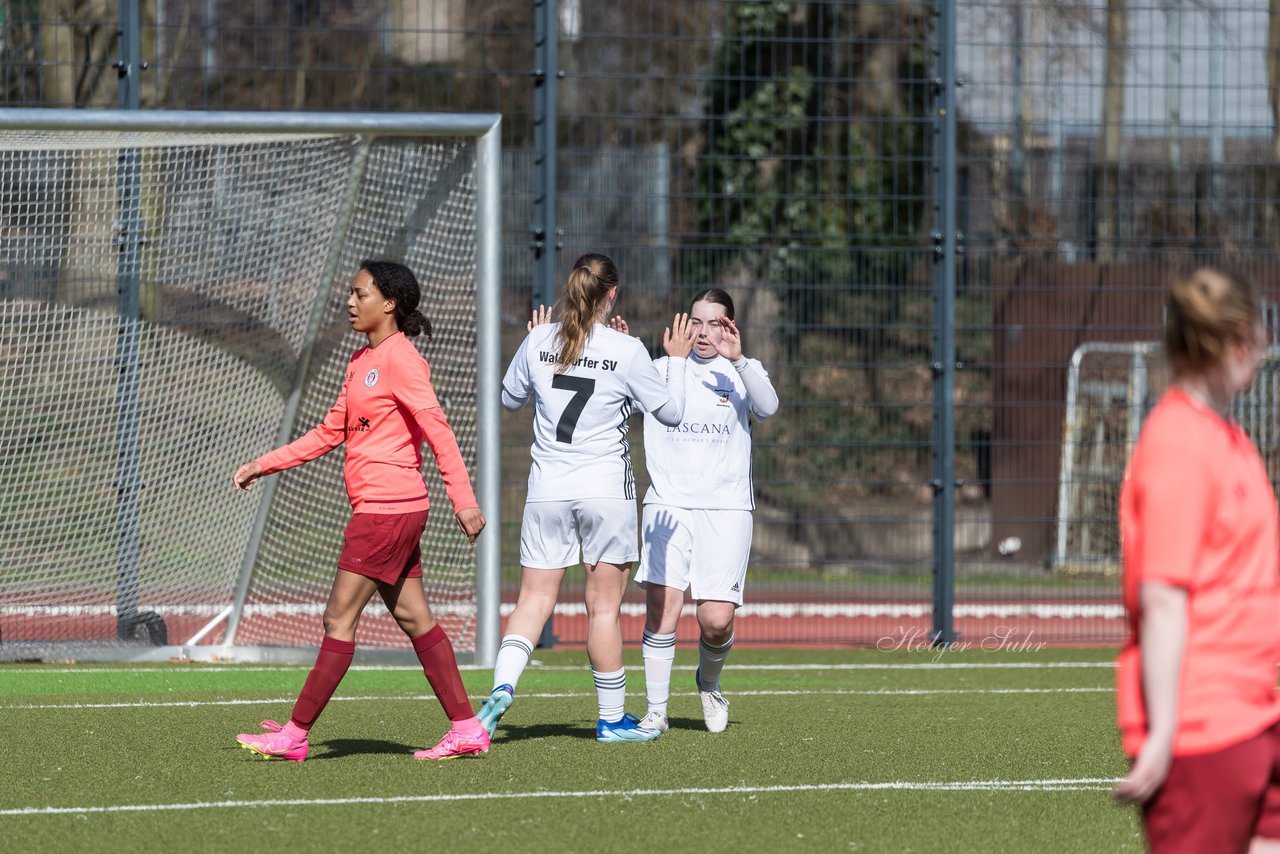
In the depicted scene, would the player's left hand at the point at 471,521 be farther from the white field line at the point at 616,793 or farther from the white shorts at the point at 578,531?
the white field line at the point at 616,793

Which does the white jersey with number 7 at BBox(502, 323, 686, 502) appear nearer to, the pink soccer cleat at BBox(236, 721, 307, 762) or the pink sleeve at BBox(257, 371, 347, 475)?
the pink sleeve at BBox(257, 371, 347, 475)

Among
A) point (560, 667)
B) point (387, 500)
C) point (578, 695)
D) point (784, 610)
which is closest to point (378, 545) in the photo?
point (387, 500)

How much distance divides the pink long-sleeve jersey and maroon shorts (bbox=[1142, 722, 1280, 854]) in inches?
147

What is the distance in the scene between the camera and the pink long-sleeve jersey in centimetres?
662

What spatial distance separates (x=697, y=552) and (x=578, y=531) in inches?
27.4

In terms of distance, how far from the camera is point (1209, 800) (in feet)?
10.5

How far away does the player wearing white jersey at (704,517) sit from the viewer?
25.0 ft

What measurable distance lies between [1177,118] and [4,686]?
28.5 ft

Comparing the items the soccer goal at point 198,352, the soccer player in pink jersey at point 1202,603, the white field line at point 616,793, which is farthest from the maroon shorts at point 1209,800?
the soccer goal at point 198,352

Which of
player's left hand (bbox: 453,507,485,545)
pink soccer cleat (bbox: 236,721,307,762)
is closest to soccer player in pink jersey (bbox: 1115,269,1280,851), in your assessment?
player's left hand (bbox: 453,507,485,545)

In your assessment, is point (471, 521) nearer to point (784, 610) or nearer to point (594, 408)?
point (594, 408)

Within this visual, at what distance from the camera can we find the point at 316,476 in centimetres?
1073

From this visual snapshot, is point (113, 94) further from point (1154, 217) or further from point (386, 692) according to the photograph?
point (1154, 217)

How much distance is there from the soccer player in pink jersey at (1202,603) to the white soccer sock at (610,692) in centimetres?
412
